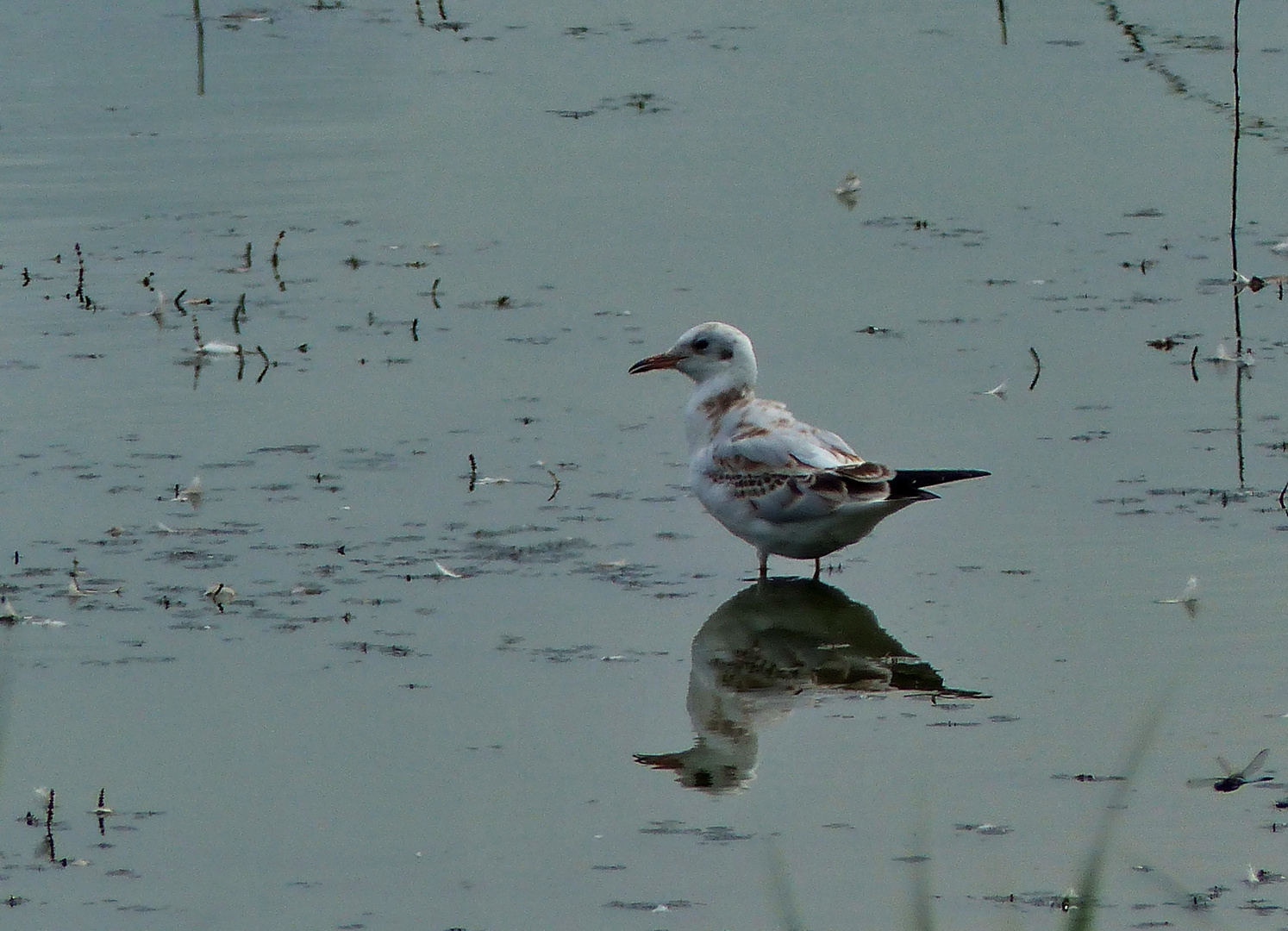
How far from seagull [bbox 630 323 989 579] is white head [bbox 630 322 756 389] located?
0.02 m

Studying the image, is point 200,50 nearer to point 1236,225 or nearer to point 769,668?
point 1236,225

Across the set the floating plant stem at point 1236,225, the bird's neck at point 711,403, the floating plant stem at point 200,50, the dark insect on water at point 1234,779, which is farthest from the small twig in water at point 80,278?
the dark insect on water at point 1234,779

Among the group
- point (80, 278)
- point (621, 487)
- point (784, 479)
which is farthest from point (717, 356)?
point (80, 278)

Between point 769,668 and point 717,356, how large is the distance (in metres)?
2.28

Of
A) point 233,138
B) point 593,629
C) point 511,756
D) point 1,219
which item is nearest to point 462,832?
point 511,756

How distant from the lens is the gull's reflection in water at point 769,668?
297 inches

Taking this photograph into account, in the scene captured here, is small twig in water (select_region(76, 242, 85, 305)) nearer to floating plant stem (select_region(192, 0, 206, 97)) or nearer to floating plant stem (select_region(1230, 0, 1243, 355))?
floating plant stem (select_region(192, 0, 206, 97))

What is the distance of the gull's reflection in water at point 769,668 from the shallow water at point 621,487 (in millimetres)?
25

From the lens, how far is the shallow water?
678 centimetres

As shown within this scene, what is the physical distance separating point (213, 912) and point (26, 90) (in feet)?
45.5

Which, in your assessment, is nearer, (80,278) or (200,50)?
(80,278)

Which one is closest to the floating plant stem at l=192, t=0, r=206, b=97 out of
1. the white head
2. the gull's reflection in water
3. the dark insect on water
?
the white head

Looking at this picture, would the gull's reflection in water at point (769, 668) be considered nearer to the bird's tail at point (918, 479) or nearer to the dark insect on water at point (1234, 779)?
the bird's tail at point (918, 479)

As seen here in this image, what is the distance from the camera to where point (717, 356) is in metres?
10.3
